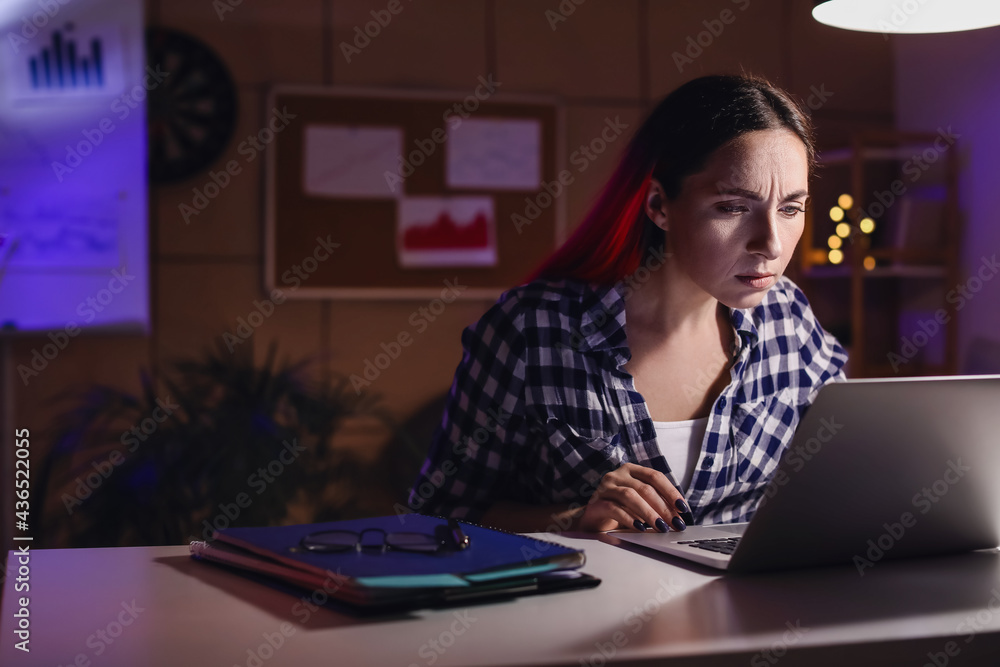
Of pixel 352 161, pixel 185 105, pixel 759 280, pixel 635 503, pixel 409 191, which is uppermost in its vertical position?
pixel 185 105

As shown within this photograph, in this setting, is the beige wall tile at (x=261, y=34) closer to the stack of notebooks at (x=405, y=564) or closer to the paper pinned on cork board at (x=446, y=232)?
the paper pinned on cork board at (x=446, y=232)

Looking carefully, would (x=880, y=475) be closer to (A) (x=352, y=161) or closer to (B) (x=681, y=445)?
(B) (x=681, y=445)

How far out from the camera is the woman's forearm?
1569 mm

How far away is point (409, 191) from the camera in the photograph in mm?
3902

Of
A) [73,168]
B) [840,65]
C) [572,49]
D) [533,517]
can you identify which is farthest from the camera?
[840,65]

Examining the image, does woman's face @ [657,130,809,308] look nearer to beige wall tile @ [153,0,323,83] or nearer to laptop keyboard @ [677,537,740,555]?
laptop keyboard @ [677,537,740,555]

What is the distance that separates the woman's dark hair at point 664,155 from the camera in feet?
5.55

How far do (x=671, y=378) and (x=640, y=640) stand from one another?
1.03 m

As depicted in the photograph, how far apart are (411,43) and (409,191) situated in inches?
22.5

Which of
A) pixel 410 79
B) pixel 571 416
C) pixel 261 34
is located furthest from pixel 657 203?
pixel 261 34

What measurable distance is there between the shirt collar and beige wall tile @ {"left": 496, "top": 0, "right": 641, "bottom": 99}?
2.39 meters

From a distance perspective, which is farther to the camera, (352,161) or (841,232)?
(841,232)

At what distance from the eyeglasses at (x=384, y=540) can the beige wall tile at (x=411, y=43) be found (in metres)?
3.09

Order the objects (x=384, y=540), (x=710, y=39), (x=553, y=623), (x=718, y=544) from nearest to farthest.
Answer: (x=553, y=623) → (x=384, y=540) → (x=718, y=544) → (x=710, y=39)
